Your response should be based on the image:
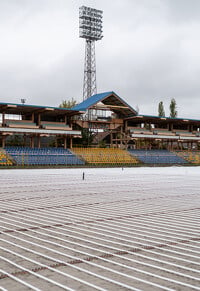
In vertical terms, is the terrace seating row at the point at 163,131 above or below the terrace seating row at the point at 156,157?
above

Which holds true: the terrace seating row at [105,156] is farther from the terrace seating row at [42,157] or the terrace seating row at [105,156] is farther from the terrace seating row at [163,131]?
the terrace seating row at [163,131]

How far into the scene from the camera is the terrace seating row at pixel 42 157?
130 ft

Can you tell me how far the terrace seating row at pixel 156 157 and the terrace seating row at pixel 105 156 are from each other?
1.43m

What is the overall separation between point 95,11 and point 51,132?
35.2 metres

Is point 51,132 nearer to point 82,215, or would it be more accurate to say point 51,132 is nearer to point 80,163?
point 80,163

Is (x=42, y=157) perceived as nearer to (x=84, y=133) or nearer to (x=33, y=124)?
(x=33, y=124)

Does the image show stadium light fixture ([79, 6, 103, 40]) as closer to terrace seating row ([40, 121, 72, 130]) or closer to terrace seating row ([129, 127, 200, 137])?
terrace seating row ([129, 127, 200, 137])

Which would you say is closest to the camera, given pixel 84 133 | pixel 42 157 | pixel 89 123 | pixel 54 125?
pixel 42 157

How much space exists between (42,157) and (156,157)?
646 inches

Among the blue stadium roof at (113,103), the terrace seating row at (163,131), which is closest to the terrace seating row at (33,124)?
the blue stadium roof at (113,103)

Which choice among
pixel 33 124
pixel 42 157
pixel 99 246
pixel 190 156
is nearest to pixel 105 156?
pixel 42 157

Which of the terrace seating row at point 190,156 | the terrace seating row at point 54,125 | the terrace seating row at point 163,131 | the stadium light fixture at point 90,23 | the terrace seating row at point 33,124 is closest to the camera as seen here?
the terrace seating row at point 33,124

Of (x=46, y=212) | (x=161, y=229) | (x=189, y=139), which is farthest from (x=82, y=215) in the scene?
(x=189, y=139)

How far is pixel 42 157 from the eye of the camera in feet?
135
